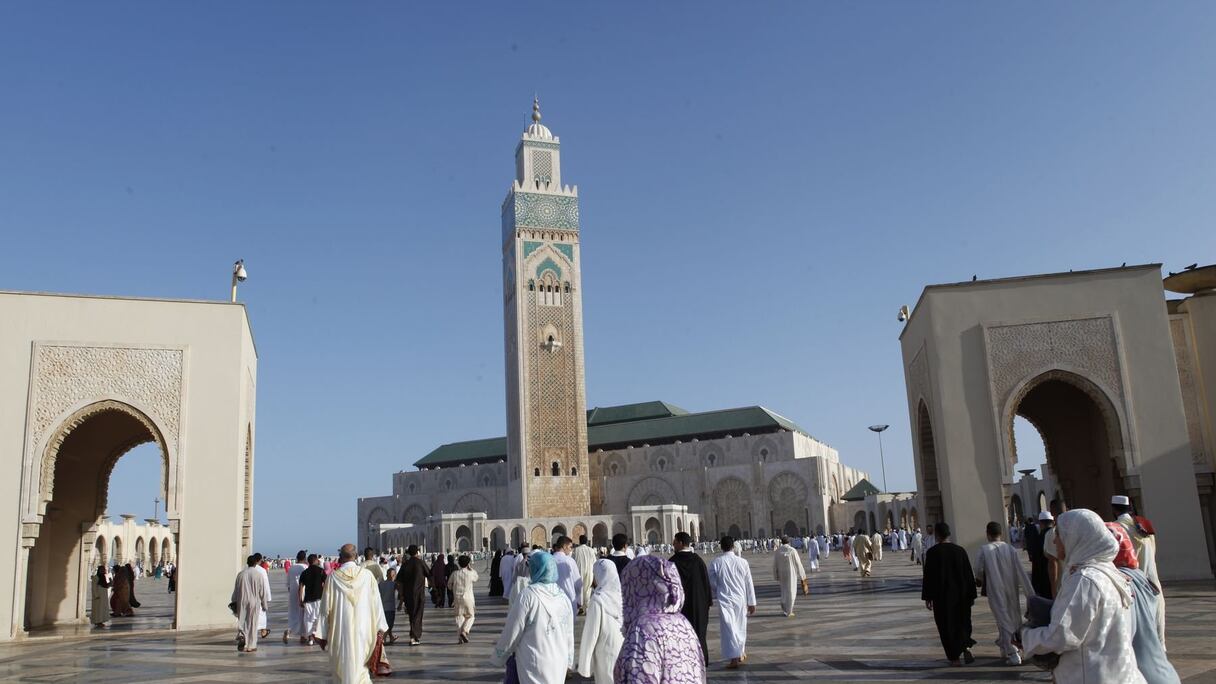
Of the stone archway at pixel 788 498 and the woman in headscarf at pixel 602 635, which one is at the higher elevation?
the stone archway at pixel 788 498

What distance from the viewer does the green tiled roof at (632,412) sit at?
164 feet

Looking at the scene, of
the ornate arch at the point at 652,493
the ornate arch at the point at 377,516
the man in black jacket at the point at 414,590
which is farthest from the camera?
the ornate arch at the point at 377,516

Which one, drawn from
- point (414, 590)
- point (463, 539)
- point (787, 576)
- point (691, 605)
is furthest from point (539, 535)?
point (691, 605)

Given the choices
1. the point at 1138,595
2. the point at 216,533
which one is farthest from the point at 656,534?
the point at 1138,595

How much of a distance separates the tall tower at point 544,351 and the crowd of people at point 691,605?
90.8 ft

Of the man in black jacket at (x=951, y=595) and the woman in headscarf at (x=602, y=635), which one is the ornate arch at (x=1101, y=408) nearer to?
the man in black jacket at (x=951, y=595)

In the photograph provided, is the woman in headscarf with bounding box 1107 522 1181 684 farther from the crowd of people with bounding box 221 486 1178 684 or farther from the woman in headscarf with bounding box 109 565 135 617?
the woman in headscarf with bounding box 109 565 135 617

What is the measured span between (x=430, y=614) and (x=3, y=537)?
4.99m

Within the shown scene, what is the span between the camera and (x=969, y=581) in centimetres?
612

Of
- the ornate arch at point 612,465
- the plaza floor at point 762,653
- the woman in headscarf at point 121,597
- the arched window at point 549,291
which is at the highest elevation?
the arched window at point 549,291

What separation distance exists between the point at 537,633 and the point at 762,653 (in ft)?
10.8

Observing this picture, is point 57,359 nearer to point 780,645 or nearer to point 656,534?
point 780,645

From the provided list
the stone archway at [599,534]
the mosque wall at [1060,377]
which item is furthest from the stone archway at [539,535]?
the mosque wall at [1060,377]

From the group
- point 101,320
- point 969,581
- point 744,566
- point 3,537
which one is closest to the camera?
point 969,581
